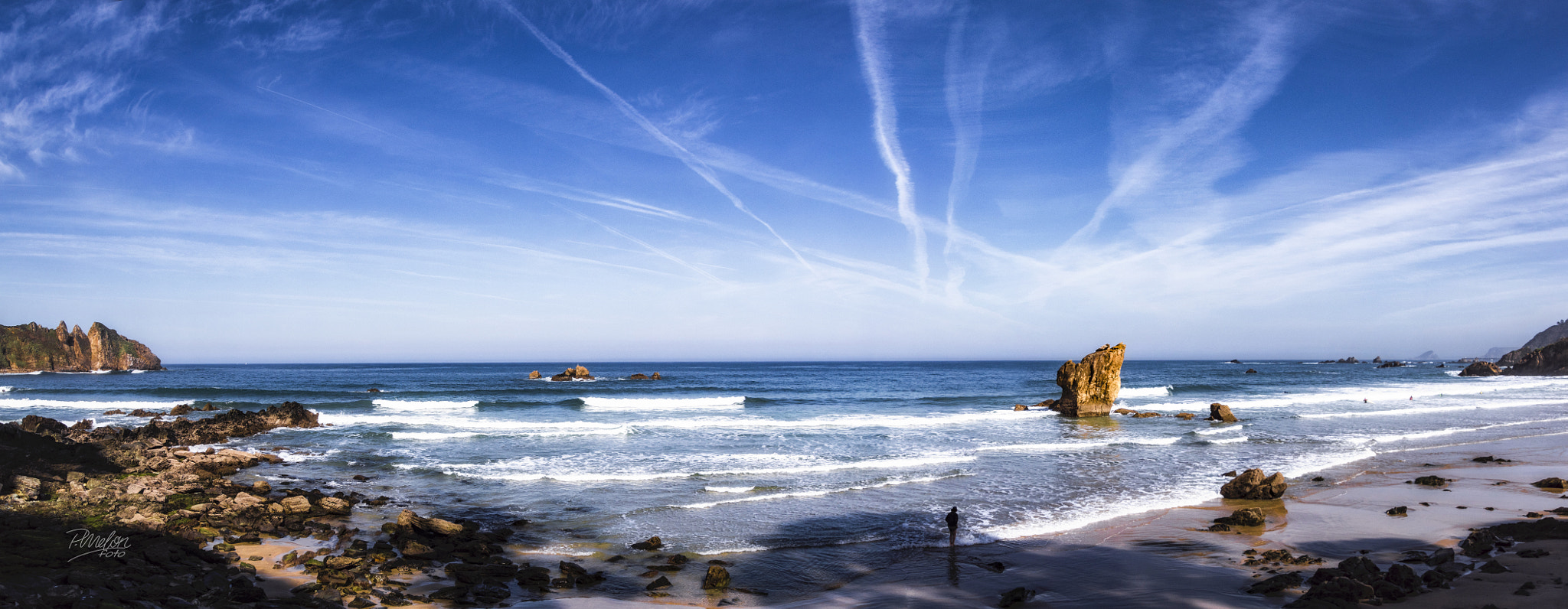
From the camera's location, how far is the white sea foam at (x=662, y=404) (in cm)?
4038

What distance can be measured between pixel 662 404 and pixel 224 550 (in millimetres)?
33439

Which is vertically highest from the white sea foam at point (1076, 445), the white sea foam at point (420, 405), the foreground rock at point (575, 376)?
the foreground rock at point (575, 376)

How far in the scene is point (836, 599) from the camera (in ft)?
30.5

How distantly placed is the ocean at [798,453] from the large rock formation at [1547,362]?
135ft

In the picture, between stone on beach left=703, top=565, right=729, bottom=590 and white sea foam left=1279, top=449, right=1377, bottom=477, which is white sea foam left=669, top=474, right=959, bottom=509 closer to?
stone on beach left=703, top=565, right=729, bottom=590

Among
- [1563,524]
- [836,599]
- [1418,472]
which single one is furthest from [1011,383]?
[836,599]

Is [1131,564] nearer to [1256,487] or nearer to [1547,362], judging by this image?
[1256,487]

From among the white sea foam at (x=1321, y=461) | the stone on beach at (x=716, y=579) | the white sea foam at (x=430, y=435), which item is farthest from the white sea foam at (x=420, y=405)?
the white sea foam at (x=1321, y=461)

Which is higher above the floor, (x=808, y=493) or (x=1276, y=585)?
(x=1276, y=585)

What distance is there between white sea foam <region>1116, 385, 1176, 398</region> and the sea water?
138 cm

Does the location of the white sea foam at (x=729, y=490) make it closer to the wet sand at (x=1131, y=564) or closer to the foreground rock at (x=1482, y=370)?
the wet sand at (x=1131, y=564)

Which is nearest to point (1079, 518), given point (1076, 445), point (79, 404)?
point (1076, 445)

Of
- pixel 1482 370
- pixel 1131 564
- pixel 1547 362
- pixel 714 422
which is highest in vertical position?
pixel 1547 362

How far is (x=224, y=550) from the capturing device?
34.8ft
